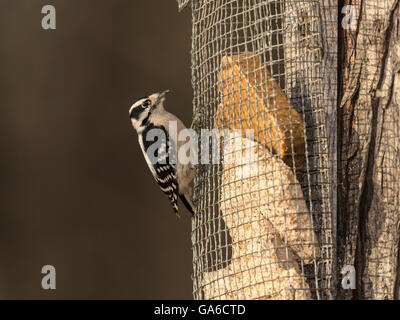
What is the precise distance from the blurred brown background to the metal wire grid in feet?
8.46

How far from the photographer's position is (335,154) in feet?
14.6

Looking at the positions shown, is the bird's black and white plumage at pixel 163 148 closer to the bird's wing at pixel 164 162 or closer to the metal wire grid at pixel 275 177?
the bird's wing at pixel 164 162

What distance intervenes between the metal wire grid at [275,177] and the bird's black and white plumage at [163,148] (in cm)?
103

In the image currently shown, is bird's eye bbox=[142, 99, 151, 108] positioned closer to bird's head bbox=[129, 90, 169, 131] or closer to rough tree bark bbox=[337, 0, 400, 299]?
bird's head bbox=[129, 90, 169, 131]

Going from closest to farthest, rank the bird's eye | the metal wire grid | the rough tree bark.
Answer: the metal wire grid < the rough tree bark < the bird's eye

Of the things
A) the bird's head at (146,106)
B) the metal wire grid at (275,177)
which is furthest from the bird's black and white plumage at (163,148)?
the metal wire grid at (275,177)

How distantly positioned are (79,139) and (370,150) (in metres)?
3.47

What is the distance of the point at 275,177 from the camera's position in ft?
14.1

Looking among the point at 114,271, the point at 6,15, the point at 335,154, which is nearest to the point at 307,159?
the point at 335,154

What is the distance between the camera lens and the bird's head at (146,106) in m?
5.84

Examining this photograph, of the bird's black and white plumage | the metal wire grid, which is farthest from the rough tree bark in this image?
the bird's black and white plumage

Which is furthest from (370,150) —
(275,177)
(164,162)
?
(164,162)

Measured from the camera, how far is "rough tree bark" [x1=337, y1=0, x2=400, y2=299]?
4363 mm

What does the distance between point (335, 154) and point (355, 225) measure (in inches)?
14.8
